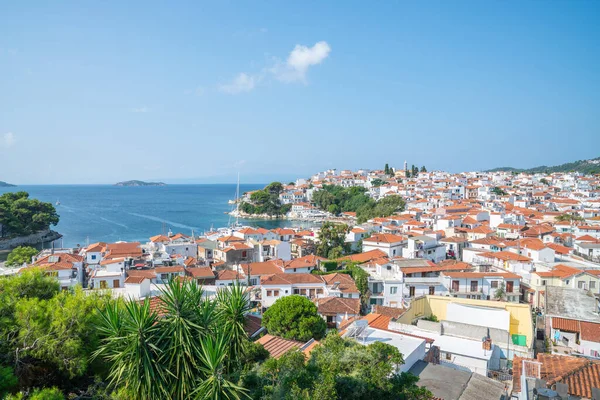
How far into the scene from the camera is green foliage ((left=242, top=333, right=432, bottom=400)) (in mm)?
6820

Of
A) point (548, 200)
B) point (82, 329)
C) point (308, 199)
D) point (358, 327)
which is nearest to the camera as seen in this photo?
point (82, 329)

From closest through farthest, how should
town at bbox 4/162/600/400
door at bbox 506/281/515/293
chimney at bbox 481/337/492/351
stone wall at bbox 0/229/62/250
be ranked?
town at bbox 4/162/600/400 → chimney at bbox 481/337/492/351 → door at bbox 506/281/515/293 → stone wall at bbox 0/229/62/250

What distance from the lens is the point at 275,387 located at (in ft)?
23.0

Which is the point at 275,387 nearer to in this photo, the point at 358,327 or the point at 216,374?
the point at 216,374

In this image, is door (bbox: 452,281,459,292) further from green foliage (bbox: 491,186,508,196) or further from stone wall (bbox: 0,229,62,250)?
green foliage (bbox: 491,186,508,196)

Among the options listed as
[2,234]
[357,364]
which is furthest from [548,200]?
[2,234]

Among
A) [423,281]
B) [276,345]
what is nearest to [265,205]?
[423,281]

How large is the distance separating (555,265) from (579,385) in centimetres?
2277

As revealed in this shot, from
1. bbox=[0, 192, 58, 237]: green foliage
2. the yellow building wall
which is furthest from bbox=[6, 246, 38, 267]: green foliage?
the yellow building wall

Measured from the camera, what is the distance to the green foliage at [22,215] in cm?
5578

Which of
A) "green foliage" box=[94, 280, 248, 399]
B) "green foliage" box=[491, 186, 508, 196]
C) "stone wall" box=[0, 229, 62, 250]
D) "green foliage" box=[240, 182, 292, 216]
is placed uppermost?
"green foliage" box=[94, 280, 248, 399]

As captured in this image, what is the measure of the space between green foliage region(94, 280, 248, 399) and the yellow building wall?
39.0ft

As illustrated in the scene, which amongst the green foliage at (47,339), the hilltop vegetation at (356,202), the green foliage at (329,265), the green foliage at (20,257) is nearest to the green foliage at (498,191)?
the hilltop vegetation at (356,202)

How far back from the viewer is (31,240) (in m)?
59.1
